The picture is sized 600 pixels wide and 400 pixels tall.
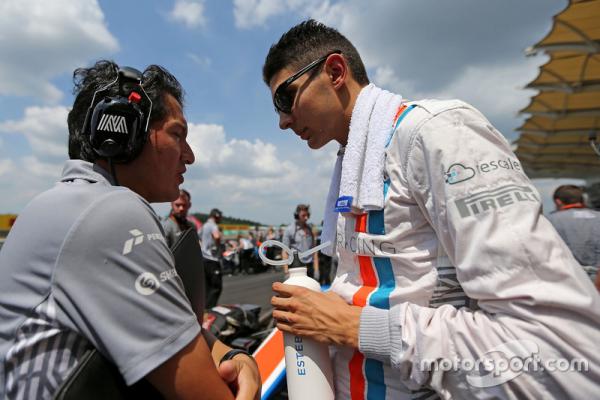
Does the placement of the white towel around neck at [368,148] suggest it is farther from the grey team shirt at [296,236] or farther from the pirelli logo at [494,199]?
the grey team shirt at [296,236]

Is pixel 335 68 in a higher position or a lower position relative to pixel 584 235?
higher

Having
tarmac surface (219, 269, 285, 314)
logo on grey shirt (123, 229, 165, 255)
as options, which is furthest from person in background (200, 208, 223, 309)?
logo on grey shirt (123, 229, 165, 255)

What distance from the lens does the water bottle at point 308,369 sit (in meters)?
1.18

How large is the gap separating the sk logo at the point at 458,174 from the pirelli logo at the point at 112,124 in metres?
0.96

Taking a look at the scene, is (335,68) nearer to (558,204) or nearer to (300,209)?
(558,204)

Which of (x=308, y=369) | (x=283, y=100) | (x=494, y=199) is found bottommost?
(x=308, y=369)

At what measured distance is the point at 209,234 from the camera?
821cm

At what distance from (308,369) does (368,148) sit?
0.71 meters

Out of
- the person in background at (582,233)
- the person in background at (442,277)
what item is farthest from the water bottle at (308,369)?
the person in background at (582,233)

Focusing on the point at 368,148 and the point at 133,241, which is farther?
the point at 368,148

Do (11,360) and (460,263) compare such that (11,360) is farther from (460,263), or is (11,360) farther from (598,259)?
(598,259)

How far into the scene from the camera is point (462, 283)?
94 cm

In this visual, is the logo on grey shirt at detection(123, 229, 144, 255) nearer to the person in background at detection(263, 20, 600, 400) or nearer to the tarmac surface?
the person in background at detection(263, 20, 600, 400)

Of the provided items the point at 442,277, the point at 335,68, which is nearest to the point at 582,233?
the point at 335,68
